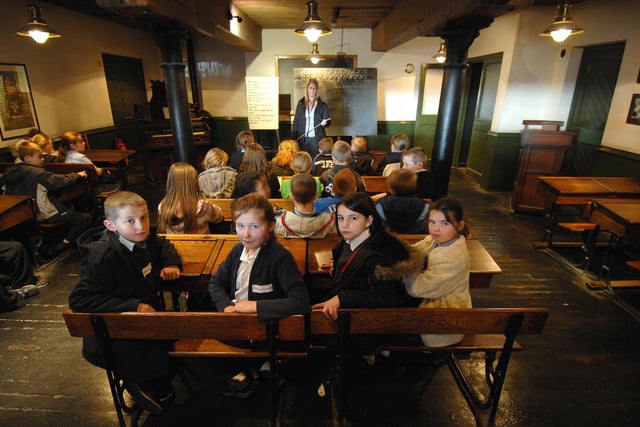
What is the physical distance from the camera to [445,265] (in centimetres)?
175

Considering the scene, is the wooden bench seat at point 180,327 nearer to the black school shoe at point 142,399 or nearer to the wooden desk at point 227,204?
the black school shoe at point 142,399

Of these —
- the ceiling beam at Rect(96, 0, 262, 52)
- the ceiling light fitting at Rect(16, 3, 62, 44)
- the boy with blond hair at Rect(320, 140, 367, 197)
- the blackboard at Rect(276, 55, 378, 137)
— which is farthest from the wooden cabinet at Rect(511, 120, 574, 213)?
the ceiling light fitting at Rect(16, 3, 62, 44)

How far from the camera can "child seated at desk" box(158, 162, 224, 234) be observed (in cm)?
236

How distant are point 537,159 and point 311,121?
3417 mm

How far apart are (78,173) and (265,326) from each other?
11.8 ft

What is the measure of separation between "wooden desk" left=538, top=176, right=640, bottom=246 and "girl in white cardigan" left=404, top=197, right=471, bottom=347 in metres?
2.59

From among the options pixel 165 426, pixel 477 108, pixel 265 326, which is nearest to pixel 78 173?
pixel 165 426

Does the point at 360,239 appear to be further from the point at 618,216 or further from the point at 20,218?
the point at 20,218

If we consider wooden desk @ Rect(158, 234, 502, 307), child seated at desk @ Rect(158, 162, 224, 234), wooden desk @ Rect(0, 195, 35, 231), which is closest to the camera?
wooden desk @ Rect(158, 234, 502, 307)

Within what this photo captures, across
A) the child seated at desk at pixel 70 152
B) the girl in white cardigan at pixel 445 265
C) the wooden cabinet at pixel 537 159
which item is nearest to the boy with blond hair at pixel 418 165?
the girl in white cardigan at pixel 445 265

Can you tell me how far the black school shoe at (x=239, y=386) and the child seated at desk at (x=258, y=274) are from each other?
59 cm

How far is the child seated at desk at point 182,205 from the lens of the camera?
2361mm

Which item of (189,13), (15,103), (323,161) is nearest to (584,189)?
(323,161)

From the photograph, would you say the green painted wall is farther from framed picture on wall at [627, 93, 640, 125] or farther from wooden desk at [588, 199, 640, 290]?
wooden desk at [588, 199, 640, 290]
